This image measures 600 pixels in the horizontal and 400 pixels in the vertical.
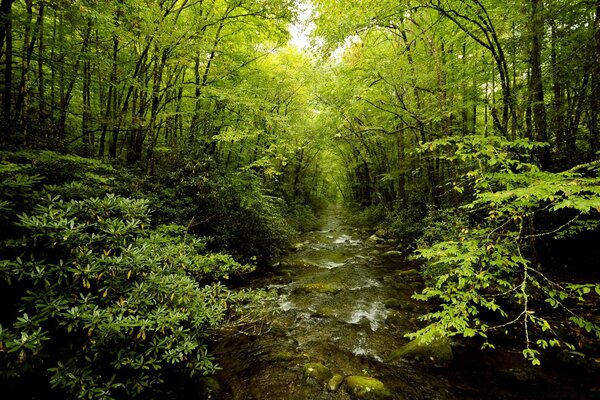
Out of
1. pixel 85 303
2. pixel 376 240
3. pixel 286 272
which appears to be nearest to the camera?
pixel 85 303

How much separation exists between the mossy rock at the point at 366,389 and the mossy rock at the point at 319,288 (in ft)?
12.5

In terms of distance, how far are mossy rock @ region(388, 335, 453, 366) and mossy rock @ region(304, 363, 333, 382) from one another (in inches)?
54.0

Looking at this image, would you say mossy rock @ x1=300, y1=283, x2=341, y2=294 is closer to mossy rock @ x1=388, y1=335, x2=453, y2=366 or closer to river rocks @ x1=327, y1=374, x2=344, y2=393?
mossy rock @ x1=388, y1=335, x2=453, y2=366

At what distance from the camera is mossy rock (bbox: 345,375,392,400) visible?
4.12 meters

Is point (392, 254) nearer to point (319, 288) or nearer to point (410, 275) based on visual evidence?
point (410, 275)

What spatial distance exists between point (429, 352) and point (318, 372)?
2.27 meters

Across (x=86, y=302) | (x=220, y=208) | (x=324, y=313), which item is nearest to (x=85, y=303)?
(x=86, y=302)

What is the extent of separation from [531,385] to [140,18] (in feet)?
41.2

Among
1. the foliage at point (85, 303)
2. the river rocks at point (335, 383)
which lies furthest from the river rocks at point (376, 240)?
the foliage at point (85, 303)

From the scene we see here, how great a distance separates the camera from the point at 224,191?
959 centimetres

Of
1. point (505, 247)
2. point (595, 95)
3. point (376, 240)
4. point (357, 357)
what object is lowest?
point (357, 357)

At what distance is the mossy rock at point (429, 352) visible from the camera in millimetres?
4969

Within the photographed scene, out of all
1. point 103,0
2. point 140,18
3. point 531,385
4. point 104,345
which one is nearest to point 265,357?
point 104,345

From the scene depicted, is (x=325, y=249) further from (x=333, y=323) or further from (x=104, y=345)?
(x=104, y=345)
